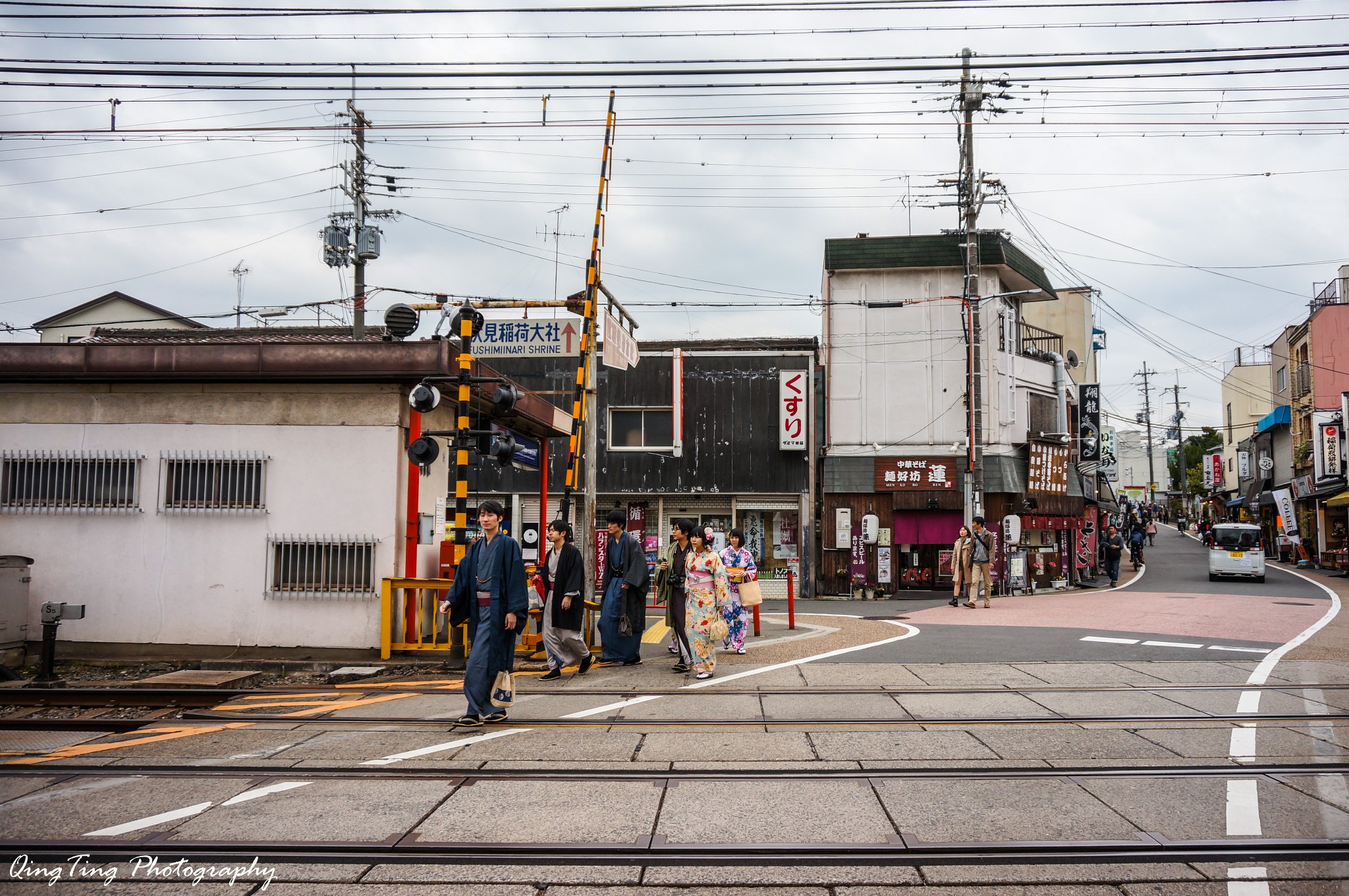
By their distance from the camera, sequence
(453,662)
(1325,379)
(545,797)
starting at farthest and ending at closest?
(1325,379) < (453,662) < (545,797)

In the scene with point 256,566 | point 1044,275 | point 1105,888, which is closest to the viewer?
point 1105,888

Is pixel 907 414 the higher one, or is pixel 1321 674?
pixel 907 414

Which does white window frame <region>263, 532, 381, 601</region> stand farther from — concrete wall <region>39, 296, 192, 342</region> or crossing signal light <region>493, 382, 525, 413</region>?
concrete wall <region>39, 296, 192, 342</region>

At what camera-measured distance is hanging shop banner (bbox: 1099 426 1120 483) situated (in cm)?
3563

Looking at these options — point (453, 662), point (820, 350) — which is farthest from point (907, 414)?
point (453, 662)

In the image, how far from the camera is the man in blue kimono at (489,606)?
7.15 metres

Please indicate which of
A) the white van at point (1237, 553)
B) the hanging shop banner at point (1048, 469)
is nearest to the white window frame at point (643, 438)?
the hanging shop banner at point (1048, 469)

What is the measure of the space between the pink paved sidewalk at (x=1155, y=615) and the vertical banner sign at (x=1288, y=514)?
1682 centimetres

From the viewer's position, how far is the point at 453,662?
33.2 feet

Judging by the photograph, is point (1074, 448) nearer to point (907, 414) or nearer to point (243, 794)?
point (907, 414)

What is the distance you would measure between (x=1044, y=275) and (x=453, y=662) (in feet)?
82.6

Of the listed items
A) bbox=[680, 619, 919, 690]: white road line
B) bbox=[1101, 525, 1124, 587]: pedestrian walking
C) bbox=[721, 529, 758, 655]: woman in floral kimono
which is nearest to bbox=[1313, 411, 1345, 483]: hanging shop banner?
bbox=[1101, 525, 1124, 587]: pedestrian walking

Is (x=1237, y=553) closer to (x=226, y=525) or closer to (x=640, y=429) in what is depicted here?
(x=640, y=429)

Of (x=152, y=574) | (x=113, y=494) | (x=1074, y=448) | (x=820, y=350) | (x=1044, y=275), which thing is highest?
(x=1044, y=275)
